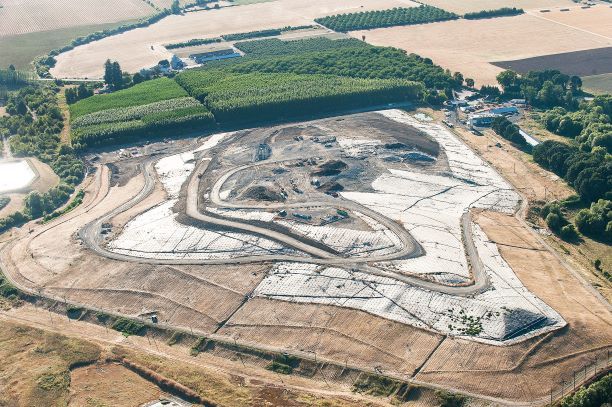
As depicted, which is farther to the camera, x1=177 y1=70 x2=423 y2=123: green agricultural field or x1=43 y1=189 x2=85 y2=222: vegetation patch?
x1=177 y1=70 x2=423 y2=123: green agricultural field

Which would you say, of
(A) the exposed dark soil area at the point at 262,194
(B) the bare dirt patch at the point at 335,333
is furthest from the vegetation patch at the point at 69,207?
(B) the bare dirt patch at the point at 335,333

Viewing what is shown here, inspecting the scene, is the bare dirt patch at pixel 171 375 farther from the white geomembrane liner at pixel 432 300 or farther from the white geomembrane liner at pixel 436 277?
the white geomembrane liner at pixel 436 277

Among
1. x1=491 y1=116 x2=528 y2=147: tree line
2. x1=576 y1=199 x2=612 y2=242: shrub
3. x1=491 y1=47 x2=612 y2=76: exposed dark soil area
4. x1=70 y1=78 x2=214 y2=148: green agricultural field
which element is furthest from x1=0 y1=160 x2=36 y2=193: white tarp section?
x1=491 y1=47 x2=612 y2=76: exposed dark soil area

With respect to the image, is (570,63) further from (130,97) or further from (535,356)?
(535,356)

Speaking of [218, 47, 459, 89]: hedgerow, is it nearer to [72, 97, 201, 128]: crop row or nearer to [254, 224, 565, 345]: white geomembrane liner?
[72, 97, 201, 128]: crop row

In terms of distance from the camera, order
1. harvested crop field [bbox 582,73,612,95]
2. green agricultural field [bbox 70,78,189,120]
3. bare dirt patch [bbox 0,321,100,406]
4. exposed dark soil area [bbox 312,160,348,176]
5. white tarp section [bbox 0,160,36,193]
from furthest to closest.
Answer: harvested crop field [bbox 582,73,612,95] < green agricultural field [bbox 70,78,189,120] < white tarp section [bbox 0,160,36,193] < exposed dark soil area [bbox 312,160,348,176] < bare dirt patch [bbox 0,321,100,406]
